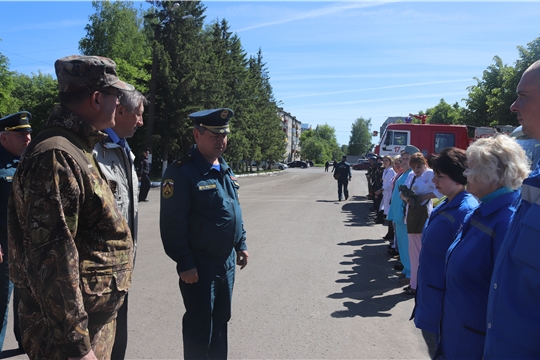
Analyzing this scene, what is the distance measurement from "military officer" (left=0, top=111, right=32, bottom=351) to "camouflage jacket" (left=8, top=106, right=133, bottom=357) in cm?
246

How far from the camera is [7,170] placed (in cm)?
416

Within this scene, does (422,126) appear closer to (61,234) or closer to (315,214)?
(315,214)

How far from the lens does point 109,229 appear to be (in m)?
2.02

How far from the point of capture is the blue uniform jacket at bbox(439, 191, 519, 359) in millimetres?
2512

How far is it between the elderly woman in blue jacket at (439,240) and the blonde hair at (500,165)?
26.1 inches

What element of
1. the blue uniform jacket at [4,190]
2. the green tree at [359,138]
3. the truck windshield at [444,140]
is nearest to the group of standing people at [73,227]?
the blue uniform jacket at [4,190]

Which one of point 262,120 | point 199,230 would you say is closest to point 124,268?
point 199,230

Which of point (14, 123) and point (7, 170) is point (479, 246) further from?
point (14, 123)

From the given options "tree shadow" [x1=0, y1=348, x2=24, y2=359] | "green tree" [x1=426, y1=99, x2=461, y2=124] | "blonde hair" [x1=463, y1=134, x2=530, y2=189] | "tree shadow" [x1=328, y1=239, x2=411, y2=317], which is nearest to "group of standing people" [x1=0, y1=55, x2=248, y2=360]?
"tree shadow" [x1=0, y1=348, x2=24, y2=359]

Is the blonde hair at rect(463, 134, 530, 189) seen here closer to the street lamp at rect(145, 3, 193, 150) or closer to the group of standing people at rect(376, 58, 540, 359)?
the group of standing people at rect(376, 58, 540, 359)

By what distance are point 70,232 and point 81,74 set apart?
0.71 metres

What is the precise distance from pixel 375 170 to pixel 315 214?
2.94 m

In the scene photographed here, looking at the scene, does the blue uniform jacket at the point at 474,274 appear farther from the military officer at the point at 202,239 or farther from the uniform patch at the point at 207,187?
the uniform patch at the point at 207,187

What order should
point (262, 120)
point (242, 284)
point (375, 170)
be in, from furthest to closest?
point (262, 120), point (375, 170), point (242, 284)
